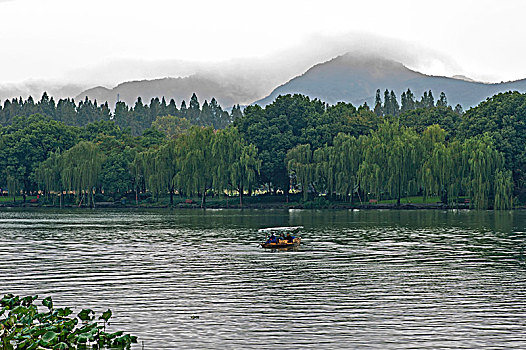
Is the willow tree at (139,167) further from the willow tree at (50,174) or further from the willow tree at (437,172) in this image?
the willow tree at (437,172)

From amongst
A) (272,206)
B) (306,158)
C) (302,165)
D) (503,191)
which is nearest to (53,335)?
(503,191)

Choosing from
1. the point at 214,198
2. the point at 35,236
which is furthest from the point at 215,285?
the point at 214,198

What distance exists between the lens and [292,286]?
92.1ft

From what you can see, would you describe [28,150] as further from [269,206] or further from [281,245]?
[281,245]

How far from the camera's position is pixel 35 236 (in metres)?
53.6

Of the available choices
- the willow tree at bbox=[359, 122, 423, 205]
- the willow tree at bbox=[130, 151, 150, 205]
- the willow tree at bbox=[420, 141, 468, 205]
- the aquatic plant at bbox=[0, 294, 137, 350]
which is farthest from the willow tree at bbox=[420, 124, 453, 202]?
the aquatic plant at bbox=[0, 294, 137, 350]

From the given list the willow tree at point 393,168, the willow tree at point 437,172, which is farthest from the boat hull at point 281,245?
the willow tree at point 393,168

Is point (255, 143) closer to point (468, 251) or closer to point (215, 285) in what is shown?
point (468, 251)

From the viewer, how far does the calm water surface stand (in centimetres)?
1977

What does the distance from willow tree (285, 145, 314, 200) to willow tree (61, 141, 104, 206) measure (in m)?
29.6

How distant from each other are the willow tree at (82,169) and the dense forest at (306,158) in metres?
0.16

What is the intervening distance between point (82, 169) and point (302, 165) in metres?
33.8

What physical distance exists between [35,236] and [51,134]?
77.1m

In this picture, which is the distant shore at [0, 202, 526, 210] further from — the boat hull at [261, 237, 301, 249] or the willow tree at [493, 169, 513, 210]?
the boat hull at [261, 237, 301, 249]
